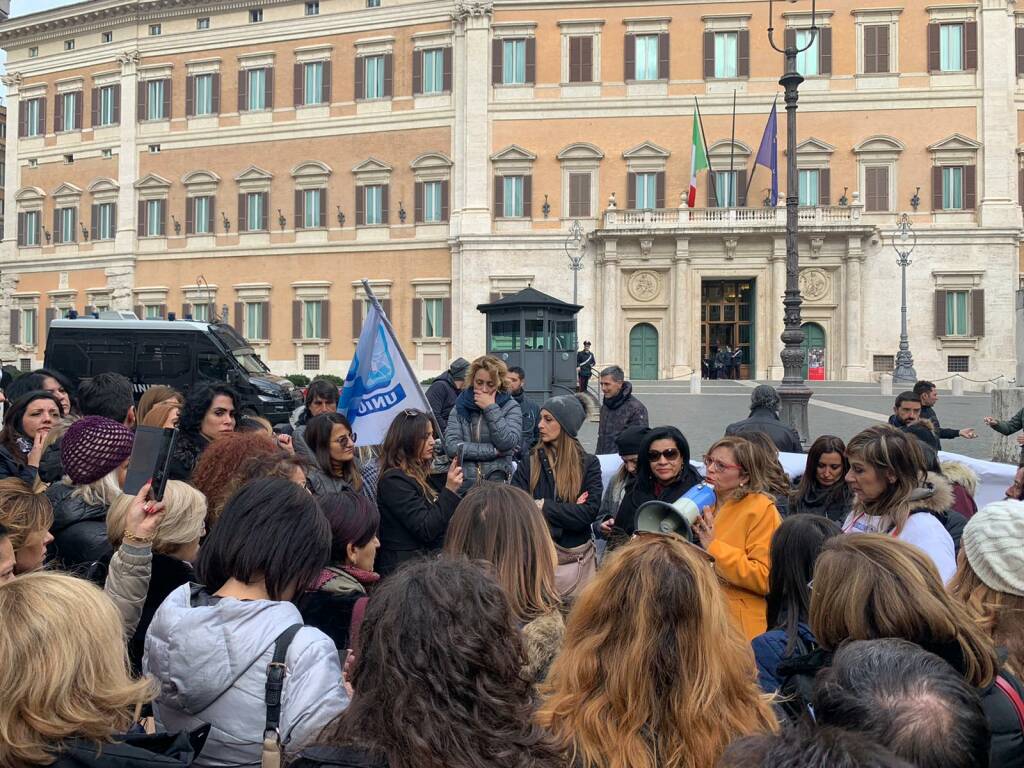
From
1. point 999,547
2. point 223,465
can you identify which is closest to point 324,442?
point 223,465

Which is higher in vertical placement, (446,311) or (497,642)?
(446,311)

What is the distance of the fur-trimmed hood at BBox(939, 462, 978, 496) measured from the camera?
203 inches

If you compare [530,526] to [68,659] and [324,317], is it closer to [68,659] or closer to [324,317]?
[68,659]

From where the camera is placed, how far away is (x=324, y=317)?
35219mm

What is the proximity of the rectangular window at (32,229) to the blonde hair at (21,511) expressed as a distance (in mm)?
42532

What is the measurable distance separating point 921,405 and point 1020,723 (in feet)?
19.7

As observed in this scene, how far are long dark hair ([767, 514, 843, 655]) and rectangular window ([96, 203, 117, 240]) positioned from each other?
4009cm

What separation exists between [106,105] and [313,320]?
1384 centimetres

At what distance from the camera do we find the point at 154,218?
→ 37.7 meters

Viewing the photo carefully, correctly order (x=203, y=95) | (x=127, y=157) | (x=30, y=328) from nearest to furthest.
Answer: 1. (x=203, y=95)
2. (x=127, y=157)
3. (x=30, y=328)

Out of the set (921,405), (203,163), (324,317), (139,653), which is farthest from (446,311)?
(139,653)

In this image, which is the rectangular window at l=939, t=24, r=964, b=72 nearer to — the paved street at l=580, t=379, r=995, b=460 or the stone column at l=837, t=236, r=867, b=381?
the stone column at l=837, t=236, r=867, b=381

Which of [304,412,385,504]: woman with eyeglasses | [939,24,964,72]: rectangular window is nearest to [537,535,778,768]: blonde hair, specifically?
[304,412,385,504]: woman with eyeglasses

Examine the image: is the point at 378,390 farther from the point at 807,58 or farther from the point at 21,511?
the point at 807,58
